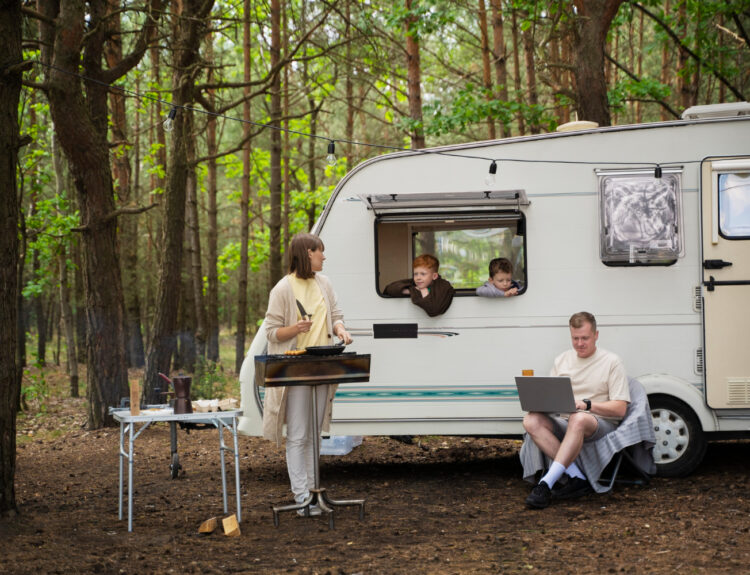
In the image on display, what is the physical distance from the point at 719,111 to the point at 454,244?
8.20 ft

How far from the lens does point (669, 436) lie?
719 cm

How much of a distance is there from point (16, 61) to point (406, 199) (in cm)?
319

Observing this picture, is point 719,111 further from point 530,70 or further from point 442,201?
point 530,70

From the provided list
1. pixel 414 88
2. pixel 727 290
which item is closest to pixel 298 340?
pixel 727 290

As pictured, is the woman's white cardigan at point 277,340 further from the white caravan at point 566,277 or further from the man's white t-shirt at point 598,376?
the man's white t-shirt at point 598,376

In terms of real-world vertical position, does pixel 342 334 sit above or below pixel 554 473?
above

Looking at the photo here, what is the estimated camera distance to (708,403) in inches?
279

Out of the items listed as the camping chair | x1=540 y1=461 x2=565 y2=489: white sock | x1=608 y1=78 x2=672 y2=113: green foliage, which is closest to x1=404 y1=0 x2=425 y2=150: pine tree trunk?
x1=608 y1=78 x2=672 y2=113: green foliage

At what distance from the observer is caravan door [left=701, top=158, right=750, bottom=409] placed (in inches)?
279

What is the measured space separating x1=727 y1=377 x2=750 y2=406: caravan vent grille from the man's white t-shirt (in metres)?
0.96

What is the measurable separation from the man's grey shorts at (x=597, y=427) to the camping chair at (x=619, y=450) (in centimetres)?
5

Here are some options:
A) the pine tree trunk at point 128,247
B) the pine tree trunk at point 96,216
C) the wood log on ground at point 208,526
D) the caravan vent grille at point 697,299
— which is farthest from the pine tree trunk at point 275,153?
the wood log on ground at point 208,526

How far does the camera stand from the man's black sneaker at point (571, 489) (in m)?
6.60

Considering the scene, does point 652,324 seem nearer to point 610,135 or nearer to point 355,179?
point 610,135
